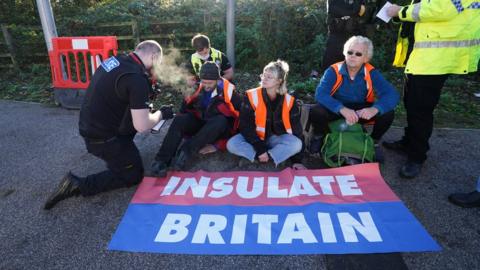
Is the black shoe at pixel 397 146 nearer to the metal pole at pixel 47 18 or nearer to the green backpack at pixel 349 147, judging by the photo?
the green backpack at pixel 349 147

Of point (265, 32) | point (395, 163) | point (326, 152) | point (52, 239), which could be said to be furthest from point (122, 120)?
point (265, 32)

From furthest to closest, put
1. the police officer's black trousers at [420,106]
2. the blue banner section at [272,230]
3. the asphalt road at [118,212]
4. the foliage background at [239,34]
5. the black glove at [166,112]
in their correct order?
1. the foliage background at [239,34]
2. the black glove at [166,112]
3. the police officer's black trousers at [420,106]
4. the blue banner section at [272,230]
5. the asphalt road at [118,212]

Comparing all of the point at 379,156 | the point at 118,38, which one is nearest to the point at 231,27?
the point at 379,156

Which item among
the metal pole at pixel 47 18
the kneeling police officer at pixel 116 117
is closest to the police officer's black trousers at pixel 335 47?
the kneeling police officer at pixel 116 117

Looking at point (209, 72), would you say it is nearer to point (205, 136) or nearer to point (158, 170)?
point (205, 136)

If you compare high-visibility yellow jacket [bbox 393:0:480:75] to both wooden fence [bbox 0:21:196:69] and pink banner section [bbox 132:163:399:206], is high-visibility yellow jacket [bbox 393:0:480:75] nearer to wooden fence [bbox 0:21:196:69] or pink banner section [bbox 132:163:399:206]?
pink banner section [bbox 132:163:399:206]

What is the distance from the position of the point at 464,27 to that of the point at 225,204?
264cm

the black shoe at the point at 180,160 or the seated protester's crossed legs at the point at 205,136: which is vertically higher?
the seated protester's crossed legs at the point at 205,136

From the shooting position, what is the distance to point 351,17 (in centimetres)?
431

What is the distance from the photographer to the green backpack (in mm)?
3555

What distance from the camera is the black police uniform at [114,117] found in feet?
9.38

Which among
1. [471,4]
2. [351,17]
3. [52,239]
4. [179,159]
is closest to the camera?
[52,239]

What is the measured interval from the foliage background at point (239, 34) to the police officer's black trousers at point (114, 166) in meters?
Result: 3.49

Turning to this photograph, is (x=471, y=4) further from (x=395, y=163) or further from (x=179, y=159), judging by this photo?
(x=179, y=159)
